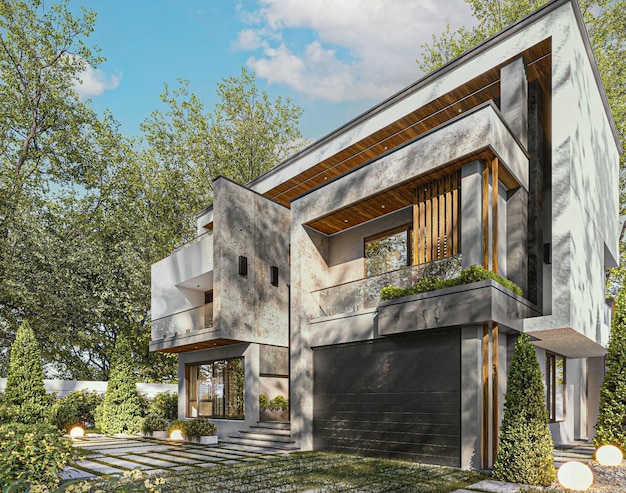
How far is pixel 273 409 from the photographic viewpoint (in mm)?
16172

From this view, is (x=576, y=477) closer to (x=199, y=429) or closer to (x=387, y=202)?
(x=387, y=202)

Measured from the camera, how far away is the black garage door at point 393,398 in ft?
32.1

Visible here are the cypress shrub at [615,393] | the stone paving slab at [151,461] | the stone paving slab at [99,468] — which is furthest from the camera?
the stone paving slab at [151,461]

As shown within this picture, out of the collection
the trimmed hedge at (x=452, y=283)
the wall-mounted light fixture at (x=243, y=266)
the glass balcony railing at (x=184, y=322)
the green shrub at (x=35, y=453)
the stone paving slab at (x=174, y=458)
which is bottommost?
the stone paving slab at (x=174, y=458)

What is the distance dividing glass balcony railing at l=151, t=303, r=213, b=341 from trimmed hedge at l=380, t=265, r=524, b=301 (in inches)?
297

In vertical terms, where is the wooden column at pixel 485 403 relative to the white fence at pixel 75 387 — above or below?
above

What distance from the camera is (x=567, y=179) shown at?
418 inches

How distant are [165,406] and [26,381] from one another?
5.56 metres

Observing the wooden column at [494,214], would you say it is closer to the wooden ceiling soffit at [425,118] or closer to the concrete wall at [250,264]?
the wooden ceiling soffit at [425,118]

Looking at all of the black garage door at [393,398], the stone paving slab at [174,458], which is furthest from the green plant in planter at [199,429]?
A: the black garage door at [393,398]

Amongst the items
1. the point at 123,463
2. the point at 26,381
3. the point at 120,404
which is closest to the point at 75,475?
the point at 123,463

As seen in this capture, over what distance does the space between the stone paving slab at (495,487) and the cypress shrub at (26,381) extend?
12576 mm

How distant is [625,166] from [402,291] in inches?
644

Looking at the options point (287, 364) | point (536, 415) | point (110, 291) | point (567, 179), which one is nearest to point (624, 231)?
point (567, 179)
